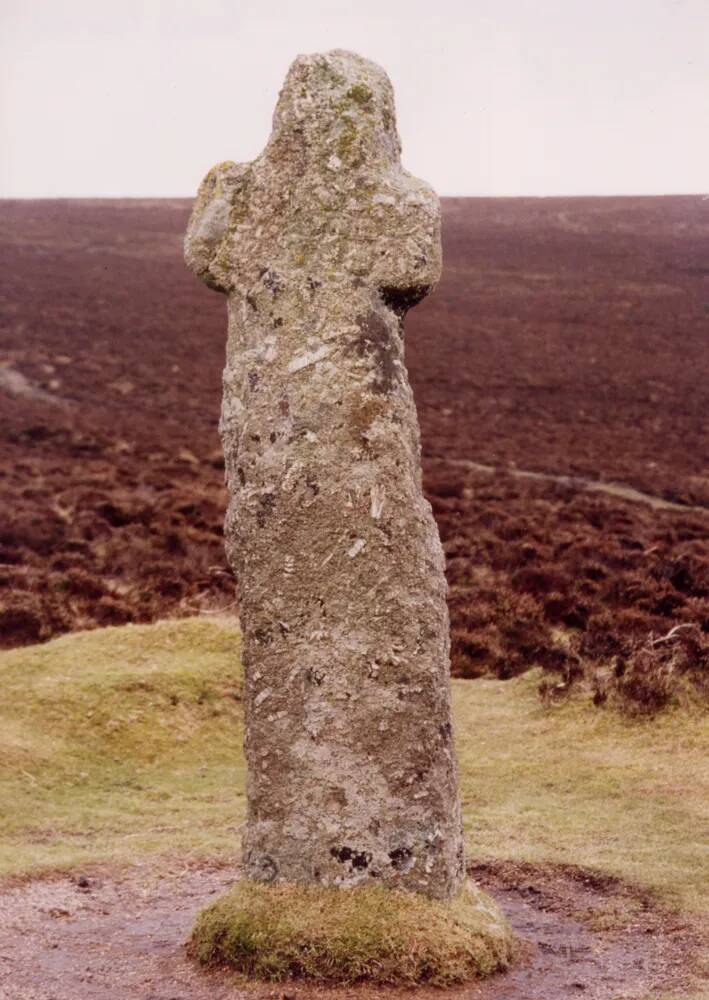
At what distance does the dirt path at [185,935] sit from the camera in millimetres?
5109

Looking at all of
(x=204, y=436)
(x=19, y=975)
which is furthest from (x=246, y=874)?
(x=204, y=436)

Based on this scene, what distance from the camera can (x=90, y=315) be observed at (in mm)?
46156

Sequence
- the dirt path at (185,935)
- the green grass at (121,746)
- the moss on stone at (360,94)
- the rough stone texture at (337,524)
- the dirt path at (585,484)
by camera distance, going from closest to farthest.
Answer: the dirt path at (185,935) → the rough stone texture at (337,524) → the moss on stone at (360,94) → the green grass at (121,746) → the dirt path at (585,484)

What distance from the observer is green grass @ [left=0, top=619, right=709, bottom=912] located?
7.27 meters

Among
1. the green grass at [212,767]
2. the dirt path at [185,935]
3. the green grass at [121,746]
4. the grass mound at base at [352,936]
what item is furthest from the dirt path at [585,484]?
the grass mound at base at [352,936]

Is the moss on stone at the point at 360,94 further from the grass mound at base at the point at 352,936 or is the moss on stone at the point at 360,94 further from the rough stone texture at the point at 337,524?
the grass mound at base at the point at 352,936

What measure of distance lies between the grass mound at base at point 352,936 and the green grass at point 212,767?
4.19 feet

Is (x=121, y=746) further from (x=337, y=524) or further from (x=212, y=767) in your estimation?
(x=337, y=524)

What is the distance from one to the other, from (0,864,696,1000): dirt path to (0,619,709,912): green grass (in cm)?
32

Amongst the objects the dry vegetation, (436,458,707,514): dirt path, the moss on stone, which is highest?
the moss on stone

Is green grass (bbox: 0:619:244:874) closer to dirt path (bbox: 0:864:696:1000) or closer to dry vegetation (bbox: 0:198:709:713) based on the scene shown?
dirt path (bbox: 0:864:696:1000)

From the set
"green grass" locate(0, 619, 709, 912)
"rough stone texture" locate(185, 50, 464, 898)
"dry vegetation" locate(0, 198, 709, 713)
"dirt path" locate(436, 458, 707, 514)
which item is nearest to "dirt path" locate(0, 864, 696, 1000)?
"green grass" locate(0, 619, 709, 912)

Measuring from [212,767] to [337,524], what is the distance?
4394 mm

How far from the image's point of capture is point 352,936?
522cm
